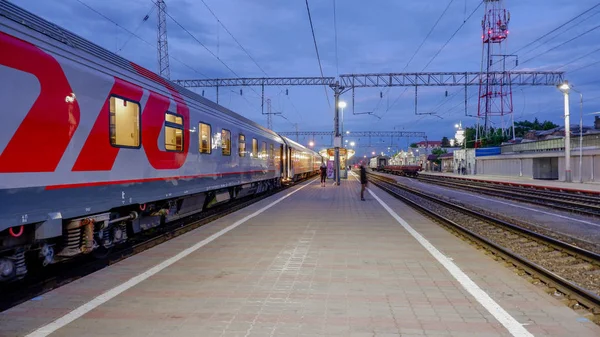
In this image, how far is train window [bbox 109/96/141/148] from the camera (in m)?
6.96

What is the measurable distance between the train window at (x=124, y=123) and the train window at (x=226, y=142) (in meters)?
5.53

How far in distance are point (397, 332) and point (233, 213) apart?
34.6 ft

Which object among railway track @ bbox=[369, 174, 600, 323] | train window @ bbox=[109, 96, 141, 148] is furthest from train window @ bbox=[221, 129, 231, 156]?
railway track @ bbox=[369, 174, 600, 323]

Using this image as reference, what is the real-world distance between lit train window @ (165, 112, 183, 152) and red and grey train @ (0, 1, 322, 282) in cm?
2

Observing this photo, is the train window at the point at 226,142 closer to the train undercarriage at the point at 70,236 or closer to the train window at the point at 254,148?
the train undercarriage at the point at 70,236

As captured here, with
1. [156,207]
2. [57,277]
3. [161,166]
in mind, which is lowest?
[57,277]

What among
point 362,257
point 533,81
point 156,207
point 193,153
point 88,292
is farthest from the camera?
point 533,81

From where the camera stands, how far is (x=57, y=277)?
6246 millimetres

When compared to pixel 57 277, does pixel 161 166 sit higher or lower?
higher

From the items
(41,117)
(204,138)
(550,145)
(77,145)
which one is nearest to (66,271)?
(77,145)

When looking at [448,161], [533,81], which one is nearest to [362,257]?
[533,81]

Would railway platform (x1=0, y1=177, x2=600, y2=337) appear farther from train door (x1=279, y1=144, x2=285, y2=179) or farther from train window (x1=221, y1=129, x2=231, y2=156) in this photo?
train door (x1=279, y1=144, x2=285, y2=179)

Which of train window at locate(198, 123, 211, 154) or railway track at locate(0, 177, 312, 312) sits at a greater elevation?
train window at locate(198, 123, 211, 154)

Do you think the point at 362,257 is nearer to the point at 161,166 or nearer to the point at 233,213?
the point at 161,166
